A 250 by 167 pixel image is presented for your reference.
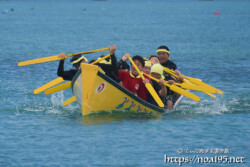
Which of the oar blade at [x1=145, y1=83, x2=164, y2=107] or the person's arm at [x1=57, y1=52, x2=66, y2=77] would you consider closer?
the oar blade at [x1=145, y1=83, x2=164, y2=107]

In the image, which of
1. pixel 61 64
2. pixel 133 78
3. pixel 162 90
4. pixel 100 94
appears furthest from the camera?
pixel 162 90

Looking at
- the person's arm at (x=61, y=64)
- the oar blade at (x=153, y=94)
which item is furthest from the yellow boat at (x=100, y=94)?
the person's arm at (x=61, y=64)

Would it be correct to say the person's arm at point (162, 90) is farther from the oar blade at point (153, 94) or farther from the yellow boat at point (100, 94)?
the oar blade at point (153, 94)

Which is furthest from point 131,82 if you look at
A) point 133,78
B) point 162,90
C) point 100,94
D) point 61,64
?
point 61,64

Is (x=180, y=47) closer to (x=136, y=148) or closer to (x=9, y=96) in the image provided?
(x=9, y=96)

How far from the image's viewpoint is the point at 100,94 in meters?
18.3

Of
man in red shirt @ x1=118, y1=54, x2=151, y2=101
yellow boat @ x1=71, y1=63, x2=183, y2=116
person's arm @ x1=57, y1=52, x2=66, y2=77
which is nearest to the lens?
yellow boat @ x1=71, y1=63, x2=183, y2=116

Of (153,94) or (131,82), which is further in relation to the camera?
(131,82)

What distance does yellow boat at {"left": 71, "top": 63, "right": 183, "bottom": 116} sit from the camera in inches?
703

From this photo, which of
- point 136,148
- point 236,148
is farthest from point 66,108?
point 236,148

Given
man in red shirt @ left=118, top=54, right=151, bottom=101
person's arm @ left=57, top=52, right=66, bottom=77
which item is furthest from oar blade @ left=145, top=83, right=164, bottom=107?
person's arm @ left=57, top=52, right=66, bottom=77

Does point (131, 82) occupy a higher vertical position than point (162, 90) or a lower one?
higher

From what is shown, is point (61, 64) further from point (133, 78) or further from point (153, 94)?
point (153, 94)

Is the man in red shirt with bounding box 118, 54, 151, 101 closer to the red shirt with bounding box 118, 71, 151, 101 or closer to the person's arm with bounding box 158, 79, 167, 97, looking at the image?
the red shirt with bounding box 118, 71, 151, 101
